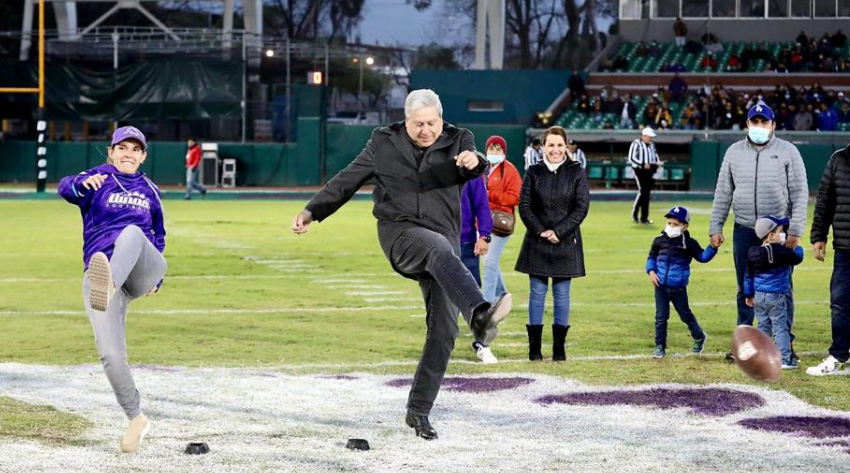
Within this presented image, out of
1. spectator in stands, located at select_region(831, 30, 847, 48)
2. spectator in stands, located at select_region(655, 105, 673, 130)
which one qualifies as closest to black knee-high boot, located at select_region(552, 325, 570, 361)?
spectator in stands, located at select_region(655, 105, 673, 130)

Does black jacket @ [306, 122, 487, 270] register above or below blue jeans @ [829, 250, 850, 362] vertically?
above

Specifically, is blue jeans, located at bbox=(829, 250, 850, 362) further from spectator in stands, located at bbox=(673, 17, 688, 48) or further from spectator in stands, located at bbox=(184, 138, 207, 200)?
spectator in stands, located at bbox=(673, 17, 688, 48)

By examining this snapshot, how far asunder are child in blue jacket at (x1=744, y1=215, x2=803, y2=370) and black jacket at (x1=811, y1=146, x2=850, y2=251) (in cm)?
27

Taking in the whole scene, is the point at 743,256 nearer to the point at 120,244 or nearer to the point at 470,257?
the point at 470,257

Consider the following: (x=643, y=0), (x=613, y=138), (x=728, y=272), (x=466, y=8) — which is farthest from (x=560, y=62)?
(x=728, y=272)

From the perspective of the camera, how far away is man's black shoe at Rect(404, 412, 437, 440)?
7984 millimetres

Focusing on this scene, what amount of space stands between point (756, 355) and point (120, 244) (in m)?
3.67

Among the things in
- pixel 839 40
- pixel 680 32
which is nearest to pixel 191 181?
pixel 680 32

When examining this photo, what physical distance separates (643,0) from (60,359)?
4908 cm

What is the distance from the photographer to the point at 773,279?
10.8 meters

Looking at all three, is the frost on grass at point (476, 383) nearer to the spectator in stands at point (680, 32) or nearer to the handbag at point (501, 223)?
the handbag at point (501, 223)

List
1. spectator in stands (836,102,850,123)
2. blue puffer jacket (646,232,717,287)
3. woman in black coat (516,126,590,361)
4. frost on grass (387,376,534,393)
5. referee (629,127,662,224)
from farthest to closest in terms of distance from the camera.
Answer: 1. spectator in stands (836,102,850,123)
2. referee (629,127,662,224)
3. blue puffer jacket (646,232,717,287)
4. woman in black coat (516,126,590,361)
5. frost on grass (387,376,534,393)

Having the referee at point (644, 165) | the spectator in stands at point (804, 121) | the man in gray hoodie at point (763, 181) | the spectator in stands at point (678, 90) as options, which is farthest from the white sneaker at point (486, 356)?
the spectator in stands at point (678, 90)

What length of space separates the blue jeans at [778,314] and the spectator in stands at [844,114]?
36.8 metres
